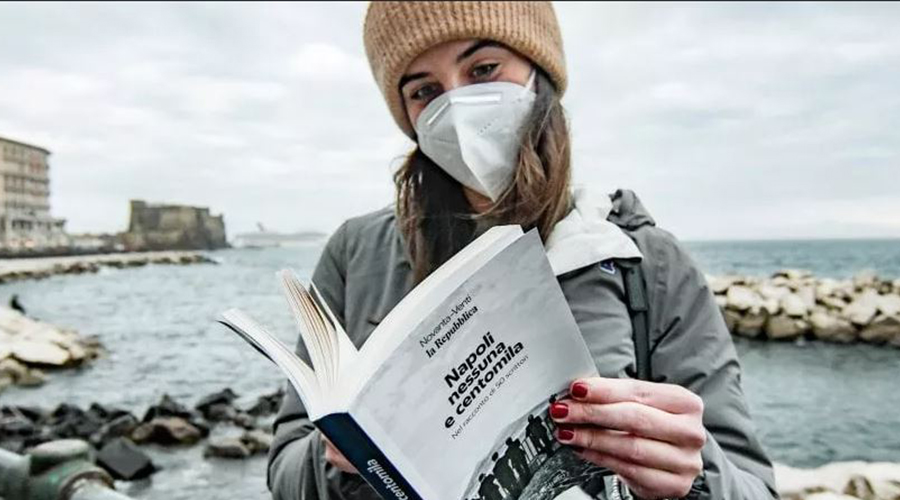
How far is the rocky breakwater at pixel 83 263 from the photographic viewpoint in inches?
1257

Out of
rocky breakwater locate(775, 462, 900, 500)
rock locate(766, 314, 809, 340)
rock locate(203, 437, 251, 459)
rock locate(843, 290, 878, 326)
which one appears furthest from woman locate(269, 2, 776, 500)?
rock locate(766, 314, 809, 340)

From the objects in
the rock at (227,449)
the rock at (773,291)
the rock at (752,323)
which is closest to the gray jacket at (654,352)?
the rock at (227,449)

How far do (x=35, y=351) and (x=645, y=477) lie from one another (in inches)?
465

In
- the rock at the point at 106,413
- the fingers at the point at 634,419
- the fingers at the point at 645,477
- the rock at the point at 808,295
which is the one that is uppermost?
the fingers at the point at 634,419

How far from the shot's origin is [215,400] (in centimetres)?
746

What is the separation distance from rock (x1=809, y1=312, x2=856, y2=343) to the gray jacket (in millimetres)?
11205

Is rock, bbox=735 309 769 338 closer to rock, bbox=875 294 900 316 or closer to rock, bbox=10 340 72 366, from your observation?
rock, bbox=875 294 900 316

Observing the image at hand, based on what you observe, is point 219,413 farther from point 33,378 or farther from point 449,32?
point 449,32

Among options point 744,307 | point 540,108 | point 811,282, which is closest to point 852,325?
point 744,307

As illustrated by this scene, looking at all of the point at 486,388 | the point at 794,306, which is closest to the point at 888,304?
the point at 794,306

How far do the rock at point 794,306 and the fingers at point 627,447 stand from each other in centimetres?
1267

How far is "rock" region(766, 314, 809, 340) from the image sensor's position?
11.9 m

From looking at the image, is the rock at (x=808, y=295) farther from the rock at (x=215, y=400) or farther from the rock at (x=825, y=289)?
the rock at (x=215, y=400)

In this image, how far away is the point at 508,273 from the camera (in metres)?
0.73
